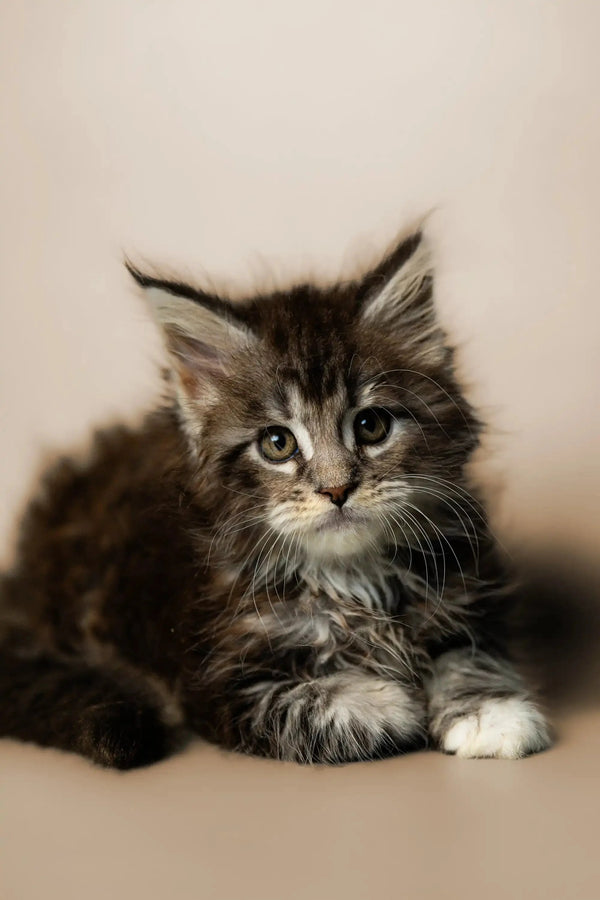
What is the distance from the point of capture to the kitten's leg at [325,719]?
2.41m

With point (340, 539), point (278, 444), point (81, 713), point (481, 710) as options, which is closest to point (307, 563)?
point (340, 539)

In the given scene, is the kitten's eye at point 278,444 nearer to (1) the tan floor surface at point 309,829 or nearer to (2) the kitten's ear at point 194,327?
(2) the kitten's ear at point 194,327

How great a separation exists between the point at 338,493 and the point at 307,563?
0.96 feet

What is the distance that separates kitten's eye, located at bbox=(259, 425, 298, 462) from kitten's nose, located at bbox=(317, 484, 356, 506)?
Result: 0.51ft

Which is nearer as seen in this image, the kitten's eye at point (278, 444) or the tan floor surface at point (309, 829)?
the tan floor surface at point (309, 829)

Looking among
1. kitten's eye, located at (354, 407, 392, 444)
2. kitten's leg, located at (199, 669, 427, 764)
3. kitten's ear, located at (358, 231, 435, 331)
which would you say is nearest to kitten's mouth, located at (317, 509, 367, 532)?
kitten's eye, located at (354, 407, 392, 444)

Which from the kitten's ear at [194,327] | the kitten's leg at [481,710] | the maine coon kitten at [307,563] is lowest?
the kitten's leg at [481,710]

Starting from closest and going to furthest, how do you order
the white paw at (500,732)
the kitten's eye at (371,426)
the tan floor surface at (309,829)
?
the tan floor surface at (309,829) < the white paw at (500,732) < the kitten's eye at (371,426)

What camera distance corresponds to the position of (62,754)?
2.62 meters

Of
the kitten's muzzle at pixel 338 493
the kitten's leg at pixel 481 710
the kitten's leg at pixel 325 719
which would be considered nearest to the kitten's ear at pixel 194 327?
the kitten's muzzle at pixel 338 493

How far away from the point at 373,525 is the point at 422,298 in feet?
1.95

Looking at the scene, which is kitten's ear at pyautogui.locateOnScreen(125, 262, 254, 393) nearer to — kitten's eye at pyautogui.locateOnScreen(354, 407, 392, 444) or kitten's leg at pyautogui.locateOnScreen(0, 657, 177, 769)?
kitten's eye at pyautogui.locateOnScreen(354, 407, 392, 444)

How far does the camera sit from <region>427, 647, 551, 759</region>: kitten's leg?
235 cm

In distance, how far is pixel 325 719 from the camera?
2432 millimetres
